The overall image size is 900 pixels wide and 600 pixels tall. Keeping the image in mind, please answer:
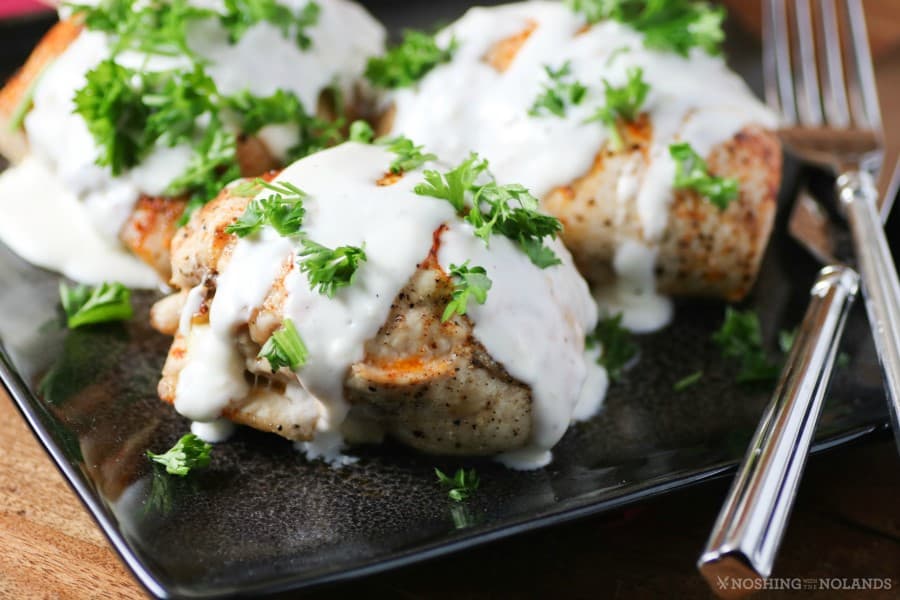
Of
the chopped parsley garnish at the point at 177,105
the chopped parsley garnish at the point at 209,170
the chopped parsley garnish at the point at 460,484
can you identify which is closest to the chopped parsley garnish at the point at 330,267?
the chopped parsley garnish at the point at 460,484

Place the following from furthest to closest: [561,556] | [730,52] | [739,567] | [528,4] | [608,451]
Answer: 1. [730,52]
2. [528,4]
3. [608,451]
4. [561,556]
5. [739,567]

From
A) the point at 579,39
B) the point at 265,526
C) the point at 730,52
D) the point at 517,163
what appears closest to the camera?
the point at 265,526

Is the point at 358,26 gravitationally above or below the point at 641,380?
above

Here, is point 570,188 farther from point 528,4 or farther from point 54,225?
point 54,225

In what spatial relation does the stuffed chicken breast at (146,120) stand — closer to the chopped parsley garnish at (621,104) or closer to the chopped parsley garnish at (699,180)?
the chopped parsley garnish at (621,104)

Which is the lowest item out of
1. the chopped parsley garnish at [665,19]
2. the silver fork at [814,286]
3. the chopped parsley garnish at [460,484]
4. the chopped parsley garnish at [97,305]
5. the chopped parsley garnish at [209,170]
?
the chopped parsley garnish at [97,305]

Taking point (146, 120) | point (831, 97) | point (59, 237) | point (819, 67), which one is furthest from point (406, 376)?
point (819, 67)

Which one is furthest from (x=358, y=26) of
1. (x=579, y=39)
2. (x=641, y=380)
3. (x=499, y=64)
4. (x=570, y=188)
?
(x=641, y=380)
